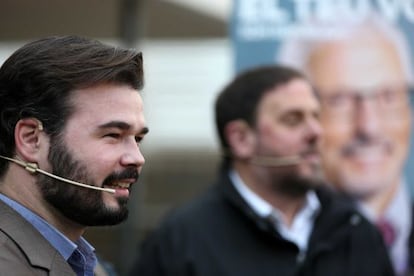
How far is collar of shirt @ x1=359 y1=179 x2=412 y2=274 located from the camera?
3987 mm

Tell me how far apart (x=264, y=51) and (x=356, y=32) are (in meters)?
0.41

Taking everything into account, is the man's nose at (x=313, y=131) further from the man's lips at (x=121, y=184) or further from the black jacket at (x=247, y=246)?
the man's lips at (x=121, y=184)

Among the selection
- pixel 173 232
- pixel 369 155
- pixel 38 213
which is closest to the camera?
pixel 38 213

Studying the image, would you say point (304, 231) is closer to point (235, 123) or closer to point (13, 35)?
point (235, 123)

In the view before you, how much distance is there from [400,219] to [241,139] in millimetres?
768

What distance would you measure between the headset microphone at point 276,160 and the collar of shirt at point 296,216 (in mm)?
113

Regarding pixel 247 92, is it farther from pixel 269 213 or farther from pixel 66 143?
pixel 66 143

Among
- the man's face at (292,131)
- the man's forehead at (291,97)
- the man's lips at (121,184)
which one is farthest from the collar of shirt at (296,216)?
the man's lips at (121,184)

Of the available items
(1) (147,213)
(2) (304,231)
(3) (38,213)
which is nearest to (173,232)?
(2) (304,231)

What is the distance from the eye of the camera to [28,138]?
7.16 ft

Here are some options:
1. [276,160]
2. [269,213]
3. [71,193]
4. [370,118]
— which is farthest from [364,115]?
[71,193]

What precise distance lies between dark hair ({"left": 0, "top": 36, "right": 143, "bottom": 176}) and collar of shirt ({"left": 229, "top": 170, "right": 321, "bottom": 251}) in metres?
1.70

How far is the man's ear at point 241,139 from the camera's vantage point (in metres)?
3.97

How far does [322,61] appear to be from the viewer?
409cm
